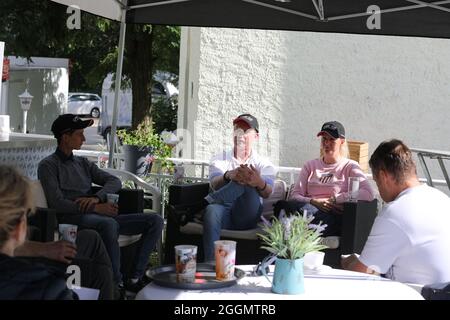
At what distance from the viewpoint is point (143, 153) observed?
8180 millimetres

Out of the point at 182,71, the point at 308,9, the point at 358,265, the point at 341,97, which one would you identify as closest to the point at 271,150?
the point at 341,97

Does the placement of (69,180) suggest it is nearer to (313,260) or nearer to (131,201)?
(131,201)

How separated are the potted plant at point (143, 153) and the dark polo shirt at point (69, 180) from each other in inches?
116

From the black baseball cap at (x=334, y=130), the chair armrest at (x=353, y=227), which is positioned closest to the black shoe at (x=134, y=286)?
the chair armrest at (x=353, y=227)

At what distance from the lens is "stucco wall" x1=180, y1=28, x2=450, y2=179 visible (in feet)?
31.6

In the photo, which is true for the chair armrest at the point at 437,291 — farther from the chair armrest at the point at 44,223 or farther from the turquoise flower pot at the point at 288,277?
the chair armrest at the point at 44,223

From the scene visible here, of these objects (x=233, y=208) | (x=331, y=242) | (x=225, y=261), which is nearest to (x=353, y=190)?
(x=331, y=242)

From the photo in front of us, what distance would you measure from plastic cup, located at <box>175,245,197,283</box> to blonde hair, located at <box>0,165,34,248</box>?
81 cm

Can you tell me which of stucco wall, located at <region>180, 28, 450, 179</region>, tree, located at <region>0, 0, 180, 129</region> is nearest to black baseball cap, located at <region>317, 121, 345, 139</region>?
stucco wall, located at <region>180, 28, 450, 179</region>

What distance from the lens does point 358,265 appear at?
295cm

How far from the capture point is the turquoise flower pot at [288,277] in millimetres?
2633

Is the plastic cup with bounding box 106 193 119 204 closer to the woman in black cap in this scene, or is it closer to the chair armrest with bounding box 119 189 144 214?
the chair armrest with bounding box 119 189 144 214

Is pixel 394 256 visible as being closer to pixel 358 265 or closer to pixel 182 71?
pixel 358 265
